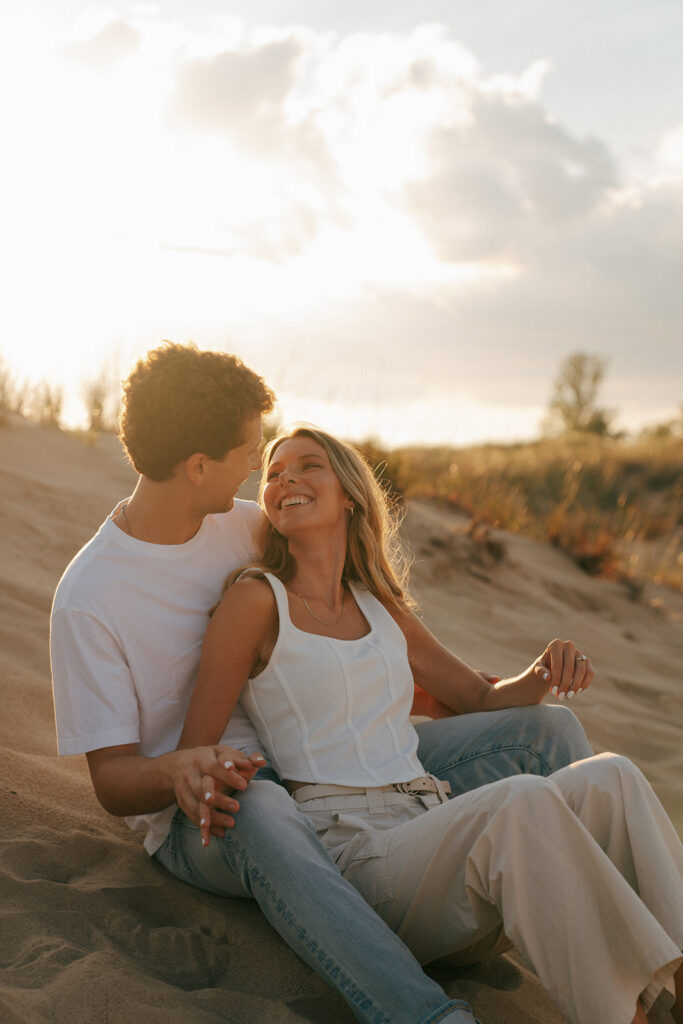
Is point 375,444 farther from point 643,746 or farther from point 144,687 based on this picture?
point 144,687

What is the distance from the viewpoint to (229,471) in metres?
2.96

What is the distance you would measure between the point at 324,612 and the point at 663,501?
15.3 metres

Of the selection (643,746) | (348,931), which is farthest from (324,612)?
(643,746)

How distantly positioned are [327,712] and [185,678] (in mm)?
451

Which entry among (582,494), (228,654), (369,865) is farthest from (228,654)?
(582,494)

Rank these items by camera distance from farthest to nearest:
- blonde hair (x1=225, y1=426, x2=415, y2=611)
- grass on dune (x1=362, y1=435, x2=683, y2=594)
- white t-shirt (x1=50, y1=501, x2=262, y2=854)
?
1. grass on dune (x1=362, y1=435, x2=683, y2=594)
2. blonde hair (x1=225, y1=426, x2=415, y2=611)
3. white t-shirt (x1=50, y1=501, x2=262, y2=854)

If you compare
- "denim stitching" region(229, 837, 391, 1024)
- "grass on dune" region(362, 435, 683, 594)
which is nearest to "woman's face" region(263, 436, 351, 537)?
"denim stitching" region(229, 837, 391, 1024)

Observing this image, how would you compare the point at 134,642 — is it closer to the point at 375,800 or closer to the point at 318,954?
the point at 375,800

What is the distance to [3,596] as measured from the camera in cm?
477

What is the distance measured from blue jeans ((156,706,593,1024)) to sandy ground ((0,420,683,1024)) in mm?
167

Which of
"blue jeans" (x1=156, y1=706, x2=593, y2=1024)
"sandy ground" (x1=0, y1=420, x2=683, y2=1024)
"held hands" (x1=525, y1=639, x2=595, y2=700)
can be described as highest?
"held hands" (x1=525, y1=639, x2=595, y2=700)

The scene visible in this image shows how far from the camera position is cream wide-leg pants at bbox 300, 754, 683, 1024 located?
216 centimetres

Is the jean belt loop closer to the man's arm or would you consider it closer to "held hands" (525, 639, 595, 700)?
the man's arm

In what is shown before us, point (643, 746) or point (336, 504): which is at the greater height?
point (336, 504)
